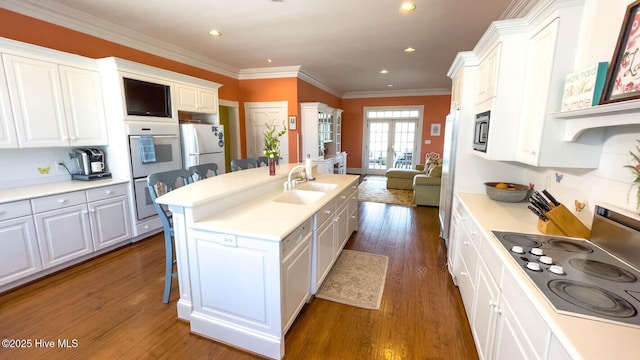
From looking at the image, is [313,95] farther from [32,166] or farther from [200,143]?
[32,166]

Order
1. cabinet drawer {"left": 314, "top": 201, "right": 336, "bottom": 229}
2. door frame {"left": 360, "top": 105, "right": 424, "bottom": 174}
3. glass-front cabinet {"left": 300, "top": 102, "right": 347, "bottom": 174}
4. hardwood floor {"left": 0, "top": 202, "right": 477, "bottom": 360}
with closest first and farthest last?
hardwood floor {"left": 0, "top": 202, "right": 477, "bottom": 360} → cabinet drawer {"left": 314, "top": 201, "right": 336, "bottom": 229} → glass-front cabinet {"left": 300, "top": 102, "right": 347, "bottom": 174} → door frame {"left": 360, "top": 105, "right": 424, "bottom": 174}

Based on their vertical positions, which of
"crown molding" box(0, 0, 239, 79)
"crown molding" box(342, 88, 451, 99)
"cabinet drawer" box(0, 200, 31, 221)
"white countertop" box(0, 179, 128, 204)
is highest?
"crown molding" box(342, 88, 451, 99)

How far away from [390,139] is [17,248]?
885 cm

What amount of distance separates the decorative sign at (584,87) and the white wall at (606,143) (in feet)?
0.33

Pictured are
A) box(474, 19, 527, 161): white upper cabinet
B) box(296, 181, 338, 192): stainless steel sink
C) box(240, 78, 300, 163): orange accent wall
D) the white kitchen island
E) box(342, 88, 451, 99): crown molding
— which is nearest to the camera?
the white kitchen island

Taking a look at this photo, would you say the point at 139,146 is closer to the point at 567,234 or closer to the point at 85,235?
the point at 85,235

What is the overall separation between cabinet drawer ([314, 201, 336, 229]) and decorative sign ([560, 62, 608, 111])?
1.76 meters

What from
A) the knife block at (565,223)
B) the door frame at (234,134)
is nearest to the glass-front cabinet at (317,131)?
the door frame at (234,134)

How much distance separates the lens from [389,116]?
30.0 ft

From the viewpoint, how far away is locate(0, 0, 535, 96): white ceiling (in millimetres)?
2854

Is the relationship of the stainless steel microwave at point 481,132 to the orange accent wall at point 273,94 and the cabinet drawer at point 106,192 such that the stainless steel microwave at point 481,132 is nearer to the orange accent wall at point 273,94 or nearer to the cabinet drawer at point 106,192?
the orange accent wall at point 273,94

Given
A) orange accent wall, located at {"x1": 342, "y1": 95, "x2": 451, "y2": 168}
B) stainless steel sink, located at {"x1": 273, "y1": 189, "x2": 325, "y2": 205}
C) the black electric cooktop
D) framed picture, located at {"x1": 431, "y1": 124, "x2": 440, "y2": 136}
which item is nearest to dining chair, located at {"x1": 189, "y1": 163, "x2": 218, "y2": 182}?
stainless steel sink, located at {"x1": 273, "y1": 189, "x2": 325, "y2": 205}

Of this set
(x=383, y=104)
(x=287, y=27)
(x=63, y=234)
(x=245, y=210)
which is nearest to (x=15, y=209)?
(x=63, y=234)

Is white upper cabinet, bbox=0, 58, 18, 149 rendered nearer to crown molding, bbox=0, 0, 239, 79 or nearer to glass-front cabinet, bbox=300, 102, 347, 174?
crown molding, bbox=0, 0, 239, 79
